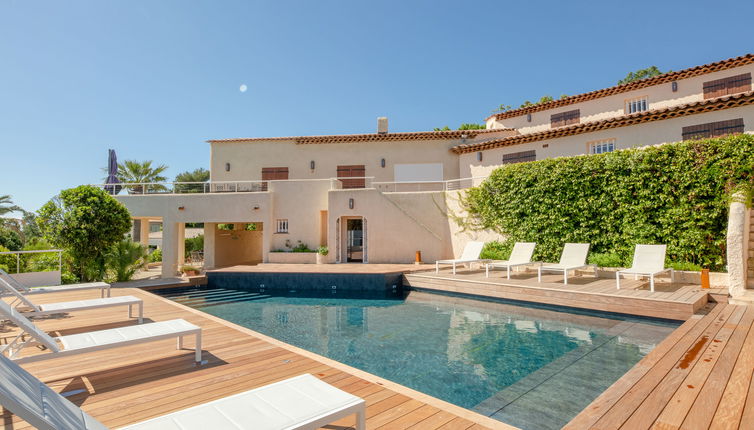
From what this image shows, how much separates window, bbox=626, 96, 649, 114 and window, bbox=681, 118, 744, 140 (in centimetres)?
469

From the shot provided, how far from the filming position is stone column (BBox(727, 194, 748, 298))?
7.31 m

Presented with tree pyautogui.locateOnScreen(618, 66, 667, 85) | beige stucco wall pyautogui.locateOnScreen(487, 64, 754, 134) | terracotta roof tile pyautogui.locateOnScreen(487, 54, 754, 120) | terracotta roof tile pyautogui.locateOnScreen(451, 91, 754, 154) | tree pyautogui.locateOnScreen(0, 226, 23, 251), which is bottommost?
tree pyautogui.locateOnScreen(0, 226, 23, 251)

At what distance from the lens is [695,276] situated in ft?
30.7

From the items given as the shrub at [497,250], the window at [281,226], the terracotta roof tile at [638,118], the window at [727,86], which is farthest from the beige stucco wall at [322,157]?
the window at [727,86]

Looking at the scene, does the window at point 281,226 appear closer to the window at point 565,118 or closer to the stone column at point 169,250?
the stone column at point 169,250

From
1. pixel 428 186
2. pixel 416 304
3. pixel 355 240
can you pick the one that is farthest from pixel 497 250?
pixel 355 240

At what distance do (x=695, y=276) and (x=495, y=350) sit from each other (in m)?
7.06

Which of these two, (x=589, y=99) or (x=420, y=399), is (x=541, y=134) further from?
(x=420, y=399)

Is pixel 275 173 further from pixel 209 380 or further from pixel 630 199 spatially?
pixel 209 380

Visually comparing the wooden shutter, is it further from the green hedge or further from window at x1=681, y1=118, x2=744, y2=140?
window at x1=681, y1=118, x2=744, y2=140

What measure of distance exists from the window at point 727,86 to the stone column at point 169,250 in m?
24.7

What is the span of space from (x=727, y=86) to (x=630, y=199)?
9758 millimetres

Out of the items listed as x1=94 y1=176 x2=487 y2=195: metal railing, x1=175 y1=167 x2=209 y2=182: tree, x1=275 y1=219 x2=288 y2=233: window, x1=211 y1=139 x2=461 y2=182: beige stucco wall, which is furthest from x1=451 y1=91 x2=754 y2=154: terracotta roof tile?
x1=175 y1=167 x2=209 y2=182: tree

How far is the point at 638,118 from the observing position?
13.7 metres
